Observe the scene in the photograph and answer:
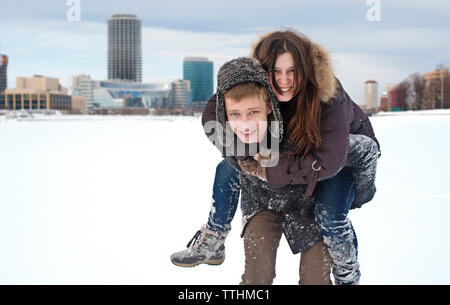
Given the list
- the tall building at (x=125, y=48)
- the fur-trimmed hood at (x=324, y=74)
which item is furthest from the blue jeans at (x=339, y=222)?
the tall building at (x=125, y=48)

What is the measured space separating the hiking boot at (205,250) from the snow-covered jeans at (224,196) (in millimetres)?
55

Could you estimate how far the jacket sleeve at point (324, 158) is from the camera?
237 cm

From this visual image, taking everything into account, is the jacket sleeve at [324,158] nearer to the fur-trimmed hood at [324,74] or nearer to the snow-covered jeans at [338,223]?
the fur-trimmed hood at [324,74]

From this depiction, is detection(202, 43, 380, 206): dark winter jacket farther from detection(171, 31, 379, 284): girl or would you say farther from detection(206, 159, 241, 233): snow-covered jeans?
detection(206, 159, 241, 233): snow-covered jeans

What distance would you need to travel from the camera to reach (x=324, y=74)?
2422 millimetres

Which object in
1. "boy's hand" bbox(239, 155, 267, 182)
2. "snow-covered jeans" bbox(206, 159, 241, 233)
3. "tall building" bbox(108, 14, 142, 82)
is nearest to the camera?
"boy's hand" bbox(239, 155, 267, 182)

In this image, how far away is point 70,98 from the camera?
12075 cm

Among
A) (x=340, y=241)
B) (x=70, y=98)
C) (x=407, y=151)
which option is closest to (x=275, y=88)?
(x=340, y=241)

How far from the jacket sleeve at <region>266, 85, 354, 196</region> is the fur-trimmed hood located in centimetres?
5

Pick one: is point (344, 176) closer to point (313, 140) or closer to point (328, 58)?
point (313, 140)

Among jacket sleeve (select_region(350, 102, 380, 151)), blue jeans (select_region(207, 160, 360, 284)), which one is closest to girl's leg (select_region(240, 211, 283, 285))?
blue jeans (select_region(207, 160, 360, 284))

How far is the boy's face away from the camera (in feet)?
8.00

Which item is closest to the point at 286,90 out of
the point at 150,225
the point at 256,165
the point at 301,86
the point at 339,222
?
the point at 301,86

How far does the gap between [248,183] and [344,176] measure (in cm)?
57
